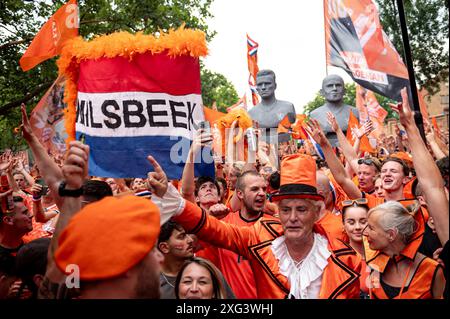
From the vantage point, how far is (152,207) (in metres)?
2.02

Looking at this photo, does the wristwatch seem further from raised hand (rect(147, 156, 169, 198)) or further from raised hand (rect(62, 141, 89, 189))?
raised hand (rect(147, 156, 169, 198))

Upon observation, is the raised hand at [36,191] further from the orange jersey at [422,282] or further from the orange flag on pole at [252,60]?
the orange flag on pole at [252,60]

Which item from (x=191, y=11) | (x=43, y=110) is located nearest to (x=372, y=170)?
(x=43, y=110)

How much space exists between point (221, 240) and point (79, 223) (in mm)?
1685

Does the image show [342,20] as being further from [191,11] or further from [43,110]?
[191,11]

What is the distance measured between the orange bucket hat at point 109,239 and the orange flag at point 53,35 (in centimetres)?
491

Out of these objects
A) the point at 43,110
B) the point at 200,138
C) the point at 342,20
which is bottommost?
the point at 200,138

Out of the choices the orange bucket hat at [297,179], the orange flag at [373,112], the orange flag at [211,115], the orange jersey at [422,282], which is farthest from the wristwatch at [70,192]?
the orange flag at [373,112]

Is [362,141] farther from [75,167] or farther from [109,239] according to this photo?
[109,239]

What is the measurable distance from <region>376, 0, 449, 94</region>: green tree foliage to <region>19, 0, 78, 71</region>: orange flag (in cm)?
422

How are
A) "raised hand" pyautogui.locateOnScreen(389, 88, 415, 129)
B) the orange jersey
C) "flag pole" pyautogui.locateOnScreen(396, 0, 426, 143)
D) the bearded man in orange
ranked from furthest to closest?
the bearded man in orange < the orange jersey < "flag pole" pyautogui.locateOnScreen(396, 0, 426, 143) < "raised hand" pyautogui.locateOnScreen(389, 88, 415, 129)

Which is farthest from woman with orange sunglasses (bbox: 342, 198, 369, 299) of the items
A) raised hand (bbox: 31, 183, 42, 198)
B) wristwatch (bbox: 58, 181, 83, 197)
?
raised hand (bbox: 31, 183, 42, 198)

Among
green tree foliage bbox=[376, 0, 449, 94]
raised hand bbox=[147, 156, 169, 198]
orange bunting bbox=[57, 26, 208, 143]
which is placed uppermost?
orange bunting bbox=[57, 26, 208, 143]

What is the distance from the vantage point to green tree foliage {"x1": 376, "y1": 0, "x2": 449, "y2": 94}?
234cm
